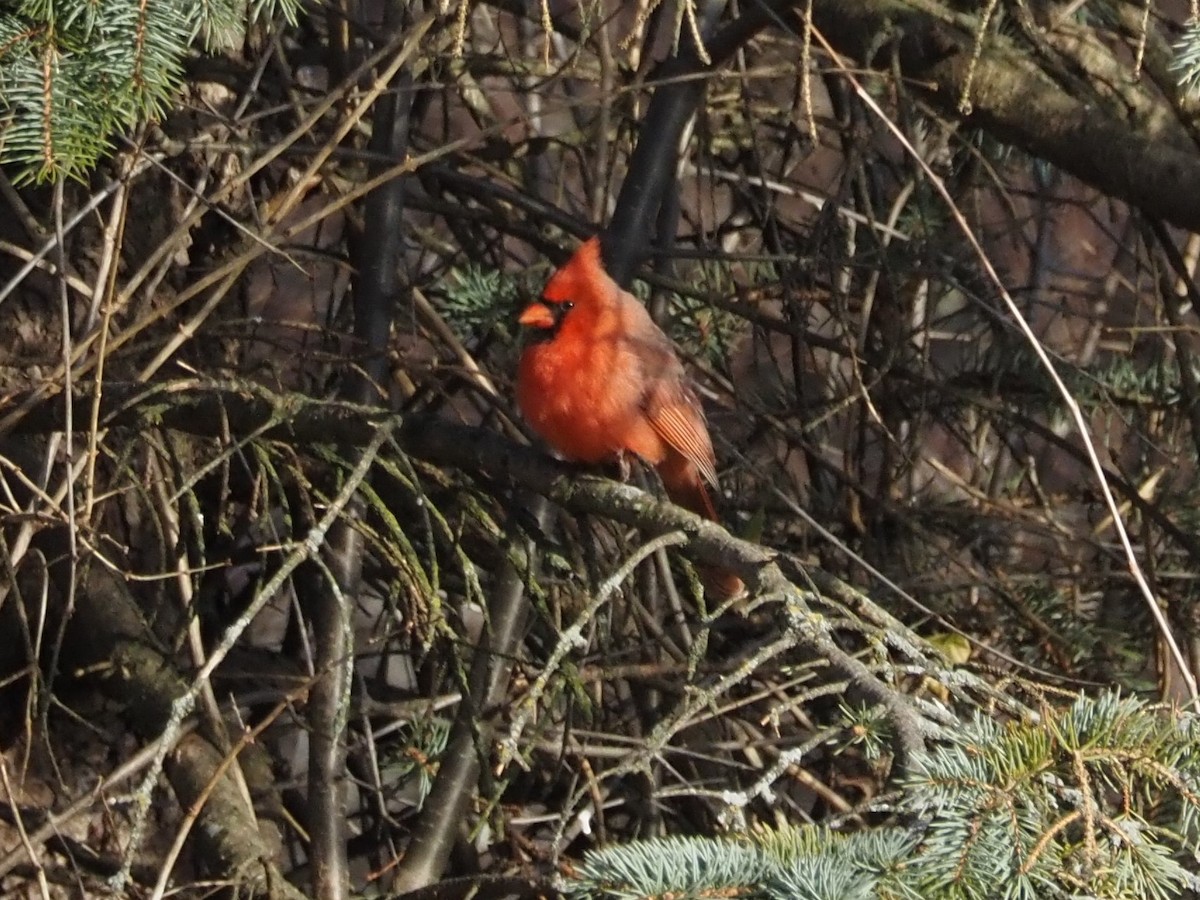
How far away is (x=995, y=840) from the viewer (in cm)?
145

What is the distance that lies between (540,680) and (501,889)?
0.52 meters

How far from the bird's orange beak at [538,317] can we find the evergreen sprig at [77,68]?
1.11 meters

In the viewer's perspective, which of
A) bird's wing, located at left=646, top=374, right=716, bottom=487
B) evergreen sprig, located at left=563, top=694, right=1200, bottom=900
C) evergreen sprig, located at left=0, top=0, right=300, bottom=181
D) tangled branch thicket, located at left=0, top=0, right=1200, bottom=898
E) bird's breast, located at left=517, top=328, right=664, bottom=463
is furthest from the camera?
bird's wing, located at left=646, top=374, right=716, bottom=487

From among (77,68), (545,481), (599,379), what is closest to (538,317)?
(599,379)

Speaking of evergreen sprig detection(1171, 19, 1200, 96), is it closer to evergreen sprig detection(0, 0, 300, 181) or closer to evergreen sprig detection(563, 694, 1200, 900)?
evergreen sprig detection(563, 694, 1200, 900)

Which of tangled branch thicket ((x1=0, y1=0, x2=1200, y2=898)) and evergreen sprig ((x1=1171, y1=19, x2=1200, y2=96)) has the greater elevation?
evergreen sprig ((x1=1171, y1=19, x2=1200, y2=96))

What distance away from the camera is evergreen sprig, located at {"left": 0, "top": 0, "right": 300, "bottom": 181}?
6.84 ft

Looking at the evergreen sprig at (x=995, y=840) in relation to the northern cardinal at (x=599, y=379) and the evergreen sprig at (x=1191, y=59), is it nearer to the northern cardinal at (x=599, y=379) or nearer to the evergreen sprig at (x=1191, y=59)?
the evergreen sprig at (x=1191, y=59)

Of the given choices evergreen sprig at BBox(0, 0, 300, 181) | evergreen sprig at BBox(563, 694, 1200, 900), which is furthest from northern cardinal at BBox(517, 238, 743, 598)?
evergreen sprig at BBox(563, 694, 1200, 900)

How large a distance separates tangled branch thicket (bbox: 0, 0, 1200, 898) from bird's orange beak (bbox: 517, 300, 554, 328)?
0.54 ft

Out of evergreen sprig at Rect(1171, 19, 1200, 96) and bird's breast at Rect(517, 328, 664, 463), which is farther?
bird's breast at Rect(517, 328, 664, 463)

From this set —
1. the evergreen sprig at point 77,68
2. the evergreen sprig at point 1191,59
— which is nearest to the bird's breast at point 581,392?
the evergreen sprig at point 77,68

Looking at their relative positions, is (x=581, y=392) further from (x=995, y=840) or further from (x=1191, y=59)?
(x=995, y=840)

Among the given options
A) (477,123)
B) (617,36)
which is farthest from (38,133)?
(617,36)
